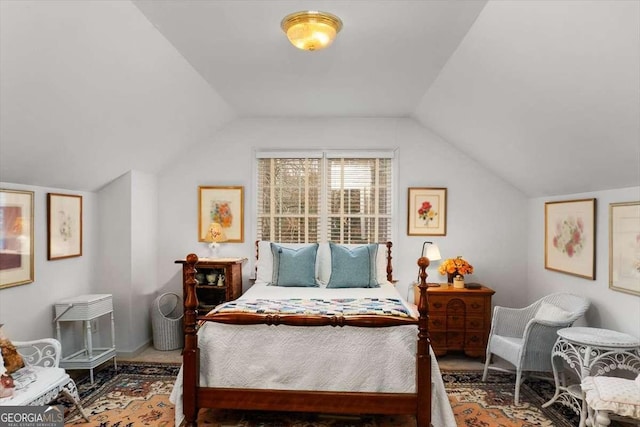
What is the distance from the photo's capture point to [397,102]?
14.6ft

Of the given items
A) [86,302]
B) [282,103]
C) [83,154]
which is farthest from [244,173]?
[86,302]

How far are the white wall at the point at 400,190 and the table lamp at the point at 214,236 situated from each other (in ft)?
0.49

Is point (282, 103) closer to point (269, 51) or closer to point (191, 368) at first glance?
point (269, 51)

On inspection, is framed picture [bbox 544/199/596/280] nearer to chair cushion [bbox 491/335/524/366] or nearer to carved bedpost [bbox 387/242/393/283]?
chair cushion [bbox 491/335/524/366]

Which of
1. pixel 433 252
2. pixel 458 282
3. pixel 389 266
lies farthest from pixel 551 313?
pixel 389 266

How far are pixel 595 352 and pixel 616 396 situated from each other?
1.83 ft

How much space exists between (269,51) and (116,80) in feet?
3.58

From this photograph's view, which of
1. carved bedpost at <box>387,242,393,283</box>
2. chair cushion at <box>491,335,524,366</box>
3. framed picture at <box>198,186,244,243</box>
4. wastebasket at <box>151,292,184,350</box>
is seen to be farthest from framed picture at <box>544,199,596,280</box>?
wastebasket at <box>151,292,184,350</box>

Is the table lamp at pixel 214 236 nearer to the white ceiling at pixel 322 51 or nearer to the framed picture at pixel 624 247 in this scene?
the white ceiling at pixel 322 51

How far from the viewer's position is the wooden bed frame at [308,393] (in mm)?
2799

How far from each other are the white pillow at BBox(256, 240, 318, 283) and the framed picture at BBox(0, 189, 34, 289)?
2052mm

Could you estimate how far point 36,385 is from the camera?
2.60m

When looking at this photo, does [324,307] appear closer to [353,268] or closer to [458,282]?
[353,268]

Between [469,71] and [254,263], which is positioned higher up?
[469,71]
